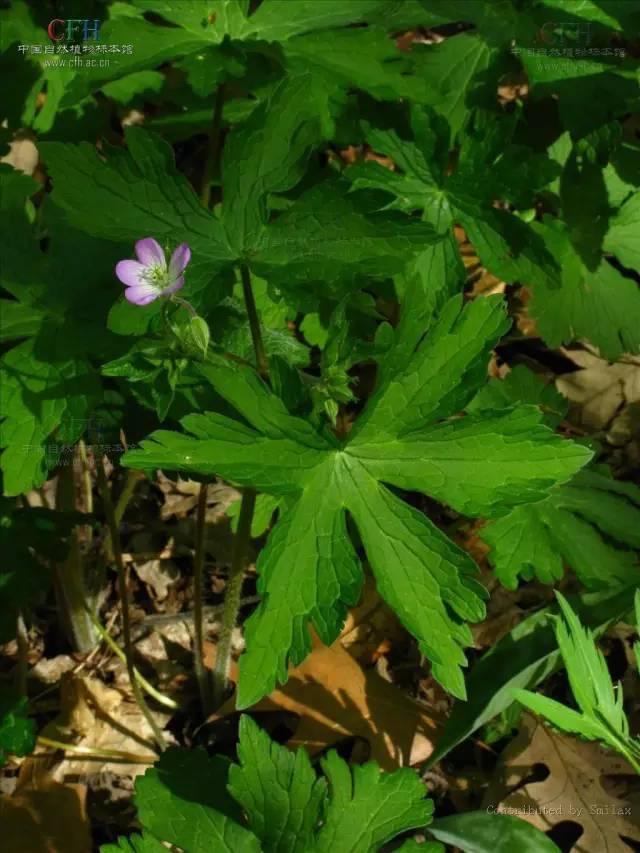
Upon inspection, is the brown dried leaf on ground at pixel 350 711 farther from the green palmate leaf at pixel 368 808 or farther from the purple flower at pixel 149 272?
the purple flower at pixel 149 272

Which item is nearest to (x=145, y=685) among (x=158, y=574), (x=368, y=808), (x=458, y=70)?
(x=158, y=574)

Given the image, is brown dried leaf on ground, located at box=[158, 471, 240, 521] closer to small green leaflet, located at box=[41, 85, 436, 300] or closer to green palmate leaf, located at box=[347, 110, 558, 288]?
green palmate leaf, located at box=[347, 110, 558, 288]

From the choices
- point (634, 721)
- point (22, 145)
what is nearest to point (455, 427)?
point (634, 721)

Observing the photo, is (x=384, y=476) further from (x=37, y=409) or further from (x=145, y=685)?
(x=145, y=685)

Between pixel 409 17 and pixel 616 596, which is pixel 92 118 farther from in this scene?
pixel 616 596

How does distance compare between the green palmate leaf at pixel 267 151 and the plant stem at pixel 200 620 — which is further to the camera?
the plant stem at pixel 200 620

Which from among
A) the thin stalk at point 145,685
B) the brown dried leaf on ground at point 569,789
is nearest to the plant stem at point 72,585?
the thin stalk at point 145,685
